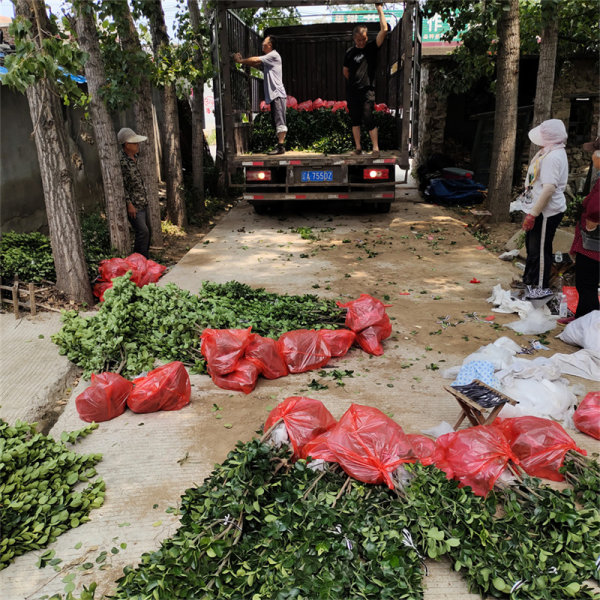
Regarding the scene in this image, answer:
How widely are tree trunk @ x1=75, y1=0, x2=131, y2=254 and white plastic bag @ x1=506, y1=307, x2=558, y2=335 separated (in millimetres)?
4725

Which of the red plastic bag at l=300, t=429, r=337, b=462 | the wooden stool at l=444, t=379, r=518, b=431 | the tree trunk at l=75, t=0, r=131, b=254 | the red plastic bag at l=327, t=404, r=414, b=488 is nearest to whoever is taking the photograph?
the red plastic bag at l=327, t=404, r=414, b=488

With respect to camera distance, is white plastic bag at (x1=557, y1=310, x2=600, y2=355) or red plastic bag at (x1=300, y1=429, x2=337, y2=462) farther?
white plastic bag at (x1=557, y1=310, x2=600, y2=355)

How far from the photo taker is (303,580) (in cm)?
216

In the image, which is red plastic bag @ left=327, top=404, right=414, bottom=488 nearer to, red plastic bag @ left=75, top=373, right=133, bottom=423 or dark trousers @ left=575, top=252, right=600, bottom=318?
red plastic bag @ left=75, top=373, right=133, bottom=423

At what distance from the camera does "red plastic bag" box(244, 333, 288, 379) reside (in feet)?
13.5

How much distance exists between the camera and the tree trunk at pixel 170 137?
8570 millimetres

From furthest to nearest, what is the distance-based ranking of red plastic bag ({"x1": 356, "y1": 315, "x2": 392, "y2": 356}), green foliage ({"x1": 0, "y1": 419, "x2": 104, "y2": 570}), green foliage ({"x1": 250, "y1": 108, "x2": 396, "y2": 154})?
green foliage ({"x1": 250, "y1": 108, "x2": 396, "y2": 154})
red plastic bag ({"x1": 356, "y1": 315, "x2": 392, "y2": 356})
green foliage ({"x1": 0, "y1": 419, "x2": 104, "y2": 570})

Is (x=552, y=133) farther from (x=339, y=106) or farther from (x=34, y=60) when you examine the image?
(x=339, y=106)

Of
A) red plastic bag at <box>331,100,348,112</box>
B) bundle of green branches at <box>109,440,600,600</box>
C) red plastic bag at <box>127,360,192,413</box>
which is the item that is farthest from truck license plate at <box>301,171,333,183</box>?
bundle of green branches at <box>109,440,600,600</box>

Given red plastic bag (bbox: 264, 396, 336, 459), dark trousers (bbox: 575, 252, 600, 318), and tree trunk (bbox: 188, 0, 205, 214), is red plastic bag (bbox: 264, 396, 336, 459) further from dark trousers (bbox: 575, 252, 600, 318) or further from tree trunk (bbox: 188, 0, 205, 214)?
tree trunk (bbox: 188, 0, 205, 214)

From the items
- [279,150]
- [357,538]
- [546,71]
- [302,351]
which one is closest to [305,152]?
[279,150]

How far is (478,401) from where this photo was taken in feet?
10.6

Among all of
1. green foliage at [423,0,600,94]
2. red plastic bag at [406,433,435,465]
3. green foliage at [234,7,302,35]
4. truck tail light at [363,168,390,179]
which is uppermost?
green foliage at [234,7,302,35]

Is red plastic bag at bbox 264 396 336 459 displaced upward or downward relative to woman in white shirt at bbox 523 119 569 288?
downward
